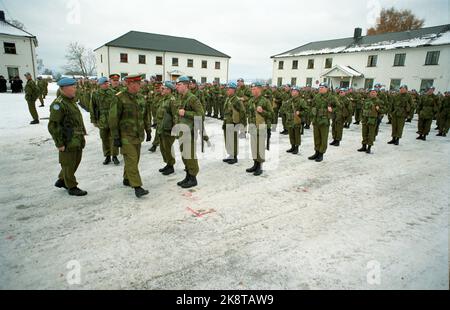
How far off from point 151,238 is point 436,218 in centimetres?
460

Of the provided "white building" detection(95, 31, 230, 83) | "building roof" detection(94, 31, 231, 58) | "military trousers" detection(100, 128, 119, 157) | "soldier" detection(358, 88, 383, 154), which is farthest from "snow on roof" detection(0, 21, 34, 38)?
"soldier" detection(358, 88, 383, 154)

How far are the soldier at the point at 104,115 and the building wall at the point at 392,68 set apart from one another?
32327 mm

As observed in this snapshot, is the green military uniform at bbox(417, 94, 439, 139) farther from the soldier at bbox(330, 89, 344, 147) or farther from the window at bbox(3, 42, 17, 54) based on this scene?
the window at bbox(3, 42, 17, 54)

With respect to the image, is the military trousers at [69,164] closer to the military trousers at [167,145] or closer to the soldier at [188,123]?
the military trousers at [167,145]

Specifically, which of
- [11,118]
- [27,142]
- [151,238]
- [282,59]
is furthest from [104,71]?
[151,238]

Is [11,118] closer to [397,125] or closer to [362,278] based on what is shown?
[362,278]

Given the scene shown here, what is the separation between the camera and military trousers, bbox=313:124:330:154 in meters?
7.87

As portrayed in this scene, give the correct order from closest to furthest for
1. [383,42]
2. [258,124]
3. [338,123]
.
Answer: [258,124] → [338,123] → [383,42]

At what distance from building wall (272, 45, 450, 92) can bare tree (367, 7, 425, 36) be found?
15396mm

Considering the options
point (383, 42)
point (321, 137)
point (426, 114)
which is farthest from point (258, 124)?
point (383, 42)

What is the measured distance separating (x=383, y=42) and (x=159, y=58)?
32.4m

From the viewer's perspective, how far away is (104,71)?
42156 millimetres

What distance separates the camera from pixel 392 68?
31.0 meters

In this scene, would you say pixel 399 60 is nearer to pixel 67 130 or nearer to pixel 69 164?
→ pixel 67 130
